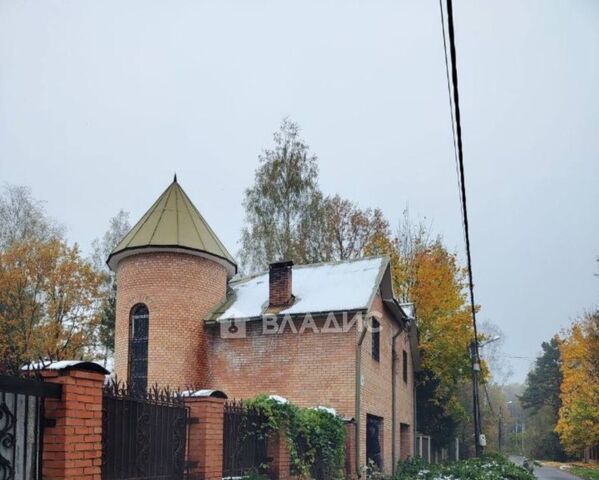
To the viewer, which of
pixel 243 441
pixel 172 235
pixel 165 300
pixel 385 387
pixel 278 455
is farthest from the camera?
pixel 385 387

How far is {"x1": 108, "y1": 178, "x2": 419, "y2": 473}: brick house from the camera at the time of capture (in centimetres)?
1669

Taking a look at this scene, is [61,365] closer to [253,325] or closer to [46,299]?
[253,325]

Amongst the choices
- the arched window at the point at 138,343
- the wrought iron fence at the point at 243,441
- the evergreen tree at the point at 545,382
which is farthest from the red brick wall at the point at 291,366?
the evergreen tree at the point at 545,382

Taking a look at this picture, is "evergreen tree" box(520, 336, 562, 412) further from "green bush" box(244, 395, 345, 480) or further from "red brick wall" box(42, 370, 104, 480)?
"red brick wall" box(42, 370, 104, 480)

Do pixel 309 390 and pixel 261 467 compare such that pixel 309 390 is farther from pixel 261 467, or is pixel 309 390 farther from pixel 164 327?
pixel 261 467

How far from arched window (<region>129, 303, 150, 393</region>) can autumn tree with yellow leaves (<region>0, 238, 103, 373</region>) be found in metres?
10.7

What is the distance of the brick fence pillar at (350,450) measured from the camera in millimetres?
15344

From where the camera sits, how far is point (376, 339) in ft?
61.9

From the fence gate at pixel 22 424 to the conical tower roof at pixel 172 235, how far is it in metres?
13.2

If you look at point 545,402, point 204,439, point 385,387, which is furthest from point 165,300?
point 545,402

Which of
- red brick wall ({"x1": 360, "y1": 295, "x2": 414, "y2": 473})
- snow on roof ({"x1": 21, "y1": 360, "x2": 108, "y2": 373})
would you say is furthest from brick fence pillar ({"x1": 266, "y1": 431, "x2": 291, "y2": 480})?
snow on roof ({"x1": 21, "y1": 360, "x2": 108, "y2": 373})

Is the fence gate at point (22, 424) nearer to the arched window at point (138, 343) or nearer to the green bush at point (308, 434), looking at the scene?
the green bush at point (308, 434)

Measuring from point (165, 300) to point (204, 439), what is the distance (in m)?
9.83

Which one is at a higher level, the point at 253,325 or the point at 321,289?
the point at 321,289
